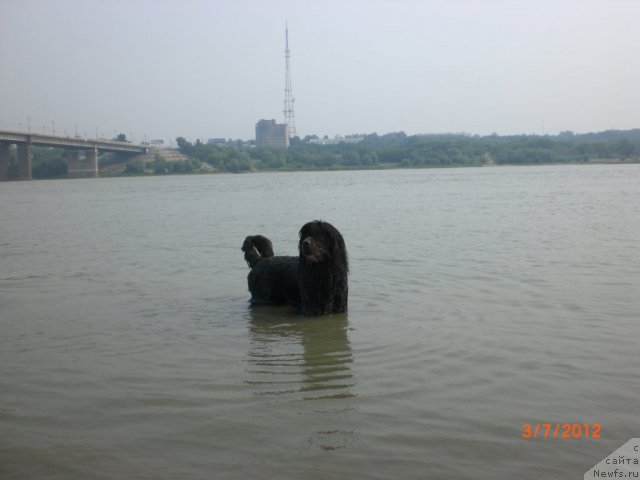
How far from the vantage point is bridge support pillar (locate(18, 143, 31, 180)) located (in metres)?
81.3

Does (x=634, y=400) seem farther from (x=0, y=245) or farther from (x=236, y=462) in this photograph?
(x=0, y=245)

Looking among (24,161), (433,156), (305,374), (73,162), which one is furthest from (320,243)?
(433,156)

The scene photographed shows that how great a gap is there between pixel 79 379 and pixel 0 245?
45.5 feet

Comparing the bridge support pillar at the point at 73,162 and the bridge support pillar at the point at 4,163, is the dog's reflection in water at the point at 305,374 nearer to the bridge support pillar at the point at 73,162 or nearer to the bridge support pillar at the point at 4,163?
the bridge support pillar at the point at 4,163

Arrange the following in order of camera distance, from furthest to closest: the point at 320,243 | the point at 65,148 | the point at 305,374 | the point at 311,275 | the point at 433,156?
1. the point at 433,156
2. the point at 65,148
3. the point at 311,275
4. the point at 320,243
5. the point at 305,374

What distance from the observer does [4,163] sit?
8369cm

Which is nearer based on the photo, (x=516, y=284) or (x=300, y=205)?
(x=516, y=284)

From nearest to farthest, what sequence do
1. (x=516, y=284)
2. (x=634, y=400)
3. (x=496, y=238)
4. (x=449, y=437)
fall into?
1. (x=449, y=437)
2. (x=634, y=400)
3. (x=516, y=284)
4. (x=496, y=238)

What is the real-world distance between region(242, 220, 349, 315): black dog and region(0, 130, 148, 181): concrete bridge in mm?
71242

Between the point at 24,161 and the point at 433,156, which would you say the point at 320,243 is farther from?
the point at 433,156

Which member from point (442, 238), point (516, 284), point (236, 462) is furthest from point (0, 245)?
point (236, 462)

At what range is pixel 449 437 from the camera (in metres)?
4.88
